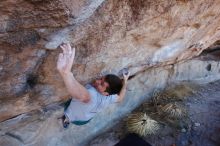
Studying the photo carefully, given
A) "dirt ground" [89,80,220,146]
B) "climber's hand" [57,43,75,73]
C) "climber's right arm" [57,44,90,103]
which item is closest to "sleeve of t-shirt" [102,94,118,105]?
"climber's right arm" [57,44,90,103]

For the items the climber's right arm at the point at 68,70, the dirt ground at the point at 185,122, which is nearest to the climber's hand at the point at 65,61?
the climber's right arm at the point at 68,70

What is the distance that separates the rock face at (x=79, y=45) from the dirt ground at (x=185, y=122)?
23 centimetres

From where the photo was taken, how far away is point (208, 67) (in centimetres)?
671

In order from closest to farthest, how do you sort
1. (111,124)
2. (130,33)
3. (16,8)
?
(16,8) < (130,33) < (111,124)

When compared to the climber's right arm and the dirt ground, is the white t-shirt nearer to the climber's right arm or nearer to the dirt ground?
the climber's right arm

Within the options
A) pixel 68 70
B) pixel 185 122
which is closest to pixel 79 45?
pixel 68 70

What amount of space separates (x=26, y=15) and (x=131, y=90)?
3.03 m

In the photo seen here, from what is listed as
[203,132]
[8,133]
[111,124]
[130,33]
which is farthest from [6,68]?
[203,132]

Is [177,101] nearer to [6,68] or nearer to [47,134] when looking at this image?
[47,134]

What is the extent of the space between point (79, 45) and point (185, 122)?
2892mm

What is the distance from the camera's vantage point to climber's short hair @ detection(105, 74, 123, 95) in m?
3.56

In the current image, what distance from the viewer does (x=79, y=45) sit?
358 cm

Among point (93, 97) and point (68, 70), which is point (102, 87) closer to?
point (93, 97)

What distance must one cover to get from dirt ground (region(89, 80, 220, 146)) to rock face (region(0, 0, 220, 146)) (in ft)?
0.77
